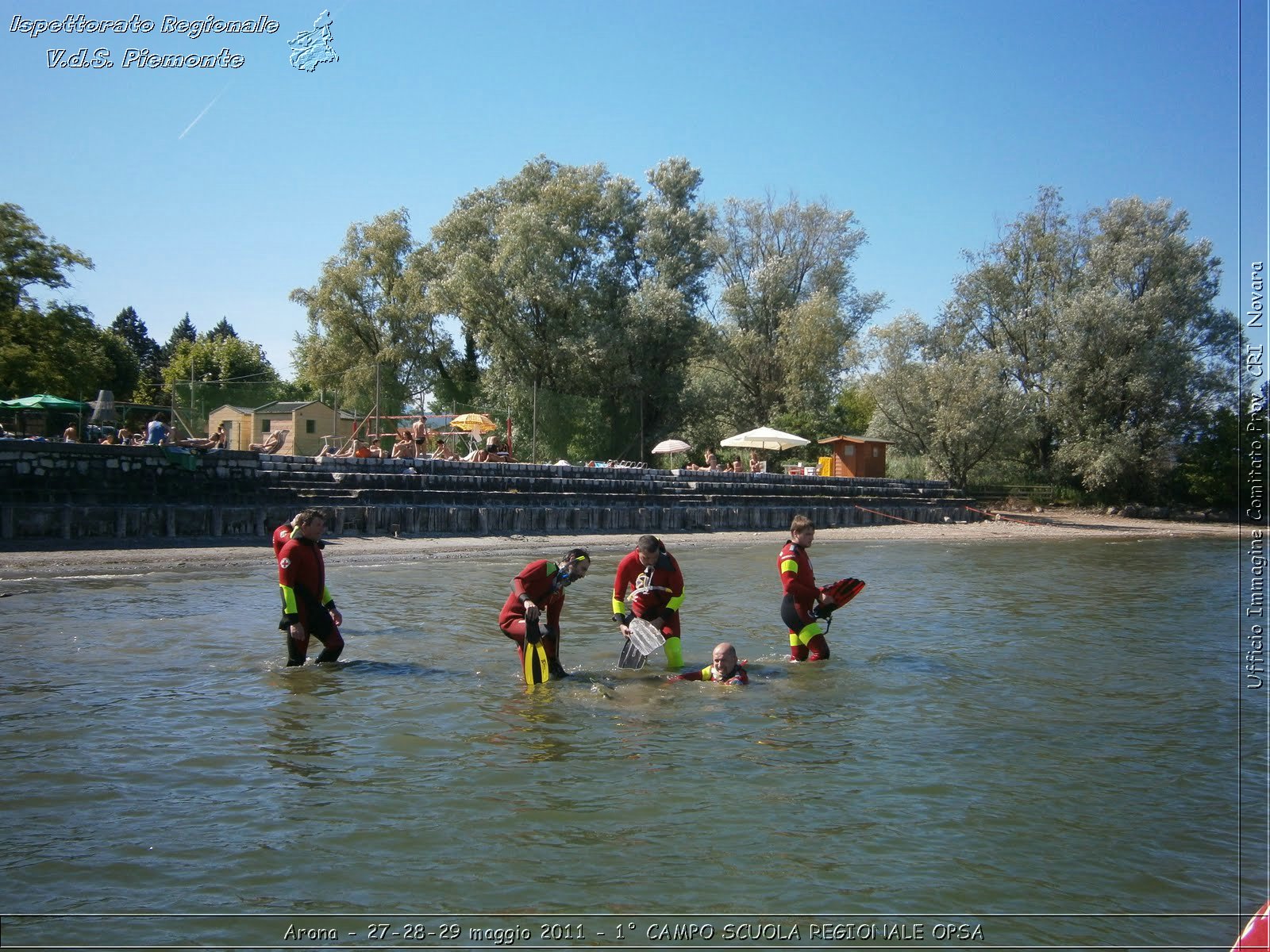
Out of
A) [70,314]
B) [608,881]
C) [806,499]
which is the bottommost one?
[608,881]

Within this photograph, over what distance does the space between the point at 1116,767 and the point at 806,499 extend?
27999 millimetres

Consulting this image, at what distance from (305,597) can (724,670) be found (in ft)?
13.6

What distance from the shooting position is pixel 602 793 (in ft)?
22.4

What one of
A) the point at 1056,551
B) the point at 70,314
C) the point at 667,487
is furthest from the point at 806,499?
the point at 70,314

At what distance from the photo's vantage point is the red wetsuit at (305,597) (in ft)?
30.7

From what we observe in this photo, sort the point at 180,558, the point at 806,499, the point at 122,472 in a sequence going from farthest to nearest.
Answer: the point at 806,499
the point at 122,472
the point at 180,558

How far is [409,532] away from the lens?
24406 mm

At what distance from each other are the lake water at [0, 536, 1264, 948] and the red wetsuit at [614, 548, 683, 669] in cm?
73

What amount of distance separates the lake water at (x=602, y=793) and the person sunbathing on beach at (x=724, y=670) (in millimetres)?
211

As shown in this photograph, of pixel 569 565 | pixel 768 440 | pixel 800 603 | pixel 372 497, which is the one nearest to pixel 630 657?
pixel 569 565

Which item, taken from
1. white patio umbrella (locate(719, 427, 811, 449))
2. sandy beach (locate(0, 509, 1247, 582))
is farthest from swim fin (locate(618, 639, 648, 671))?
white patio umbrella (locate(719, 427, 811, 449))

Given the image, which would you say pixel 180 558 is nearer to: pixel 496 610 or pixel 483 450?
pixel 496 610

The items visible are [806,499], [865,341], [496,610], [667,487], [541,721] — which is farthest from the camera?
[865,341]

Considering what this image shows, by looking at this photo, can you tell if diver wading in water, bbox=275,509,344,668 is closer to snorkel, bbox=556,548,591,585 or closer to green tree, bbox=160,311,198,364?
snorkel, bbox=556,548,591,585
